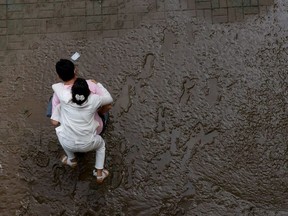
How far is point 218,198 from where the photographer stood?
14.1ft

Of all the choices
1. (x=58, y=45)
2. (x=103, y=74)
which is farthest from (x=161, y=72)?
(x=58, y=45)

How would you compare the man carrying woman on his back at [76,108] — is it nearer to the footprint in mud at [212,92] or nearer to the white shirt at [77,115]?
the white shirt at [77,115]

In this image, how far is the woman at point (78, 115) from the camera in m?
3.56

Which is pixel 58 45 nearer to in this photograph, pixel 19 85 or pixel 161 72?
pixel 19 85

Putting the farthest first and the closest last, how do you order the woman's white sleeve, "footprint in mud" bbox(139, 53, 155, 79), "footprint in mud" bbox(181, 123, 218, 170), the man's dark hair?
1. "footprint in mud" bbox(139, 53, 155, 79)
2. "footprint in mud" bbox(181, 123, 218, 170)
3. the woman's white sleeve
4. the man's dark hair

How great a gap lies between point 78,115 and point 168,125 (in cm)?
117

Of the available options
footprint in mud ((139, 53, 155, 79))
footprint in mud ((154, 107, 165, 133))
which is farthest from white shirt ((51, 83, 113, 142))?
footprint in mud ((139, 53, 155, 79))

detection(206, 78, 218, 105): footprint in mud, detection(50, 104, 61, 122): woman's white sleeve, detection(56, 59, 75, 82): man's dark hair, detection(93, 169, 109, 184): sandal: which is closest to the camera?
detection(56, 59, 75, 82): man's dark hair

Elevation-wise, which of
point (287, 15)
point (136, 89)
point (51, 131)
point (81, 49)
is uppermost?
point (287, 15)

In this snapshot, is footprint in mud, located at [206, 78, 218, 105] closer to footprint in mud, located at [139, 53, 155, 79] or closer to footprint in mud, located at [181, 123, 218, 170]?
footprint in mud, located at [181, 123, 218, 170]

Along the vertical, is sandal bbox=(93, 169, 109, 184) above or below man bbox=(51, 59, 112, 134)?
below

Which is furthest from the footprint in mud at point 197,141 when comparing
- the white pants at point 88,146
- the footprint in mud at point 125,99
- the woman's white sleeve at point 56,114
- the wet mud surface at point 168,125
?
the woman's white sleeve at point 56,114

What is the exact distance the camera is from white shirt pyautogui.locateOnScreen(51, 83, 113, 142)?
12.0 ft

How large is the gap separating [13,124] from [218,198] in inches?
85.4
